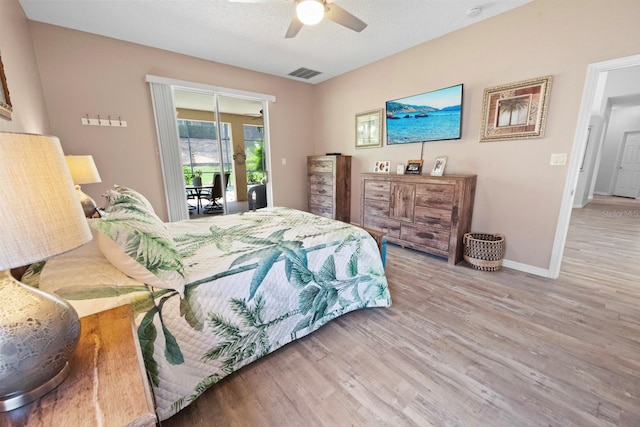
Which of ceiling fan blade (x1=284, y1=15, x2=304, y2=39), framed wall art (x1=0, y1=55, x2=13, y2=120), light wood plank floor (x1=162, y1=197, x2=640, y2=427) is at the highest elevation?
ceiling fan blade (x1=284, y1=15, x2=304, y2=39)

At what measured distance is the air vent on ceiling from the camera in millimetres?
4367

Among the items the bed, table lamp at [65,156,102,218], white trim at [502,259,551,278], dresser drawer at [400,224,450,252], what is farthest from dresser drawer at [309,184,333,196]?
table lamp at [65,156,102,218]

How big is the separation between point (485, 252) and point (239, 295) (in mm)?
2702

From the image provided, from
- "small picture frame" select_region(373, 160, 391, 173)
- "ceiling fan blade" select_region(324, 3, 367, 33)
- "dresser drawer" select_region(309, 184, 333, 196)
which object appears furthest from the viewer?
"dresser drawer" select_region(309, 184, 333, 196)

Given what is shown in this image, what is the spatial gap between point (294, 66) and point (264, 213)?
2.73 m

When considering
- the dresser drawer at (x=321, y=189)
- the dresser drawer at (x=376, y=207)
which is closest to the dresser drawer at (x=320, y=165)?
the dresser drawer at (x=321, y=189)

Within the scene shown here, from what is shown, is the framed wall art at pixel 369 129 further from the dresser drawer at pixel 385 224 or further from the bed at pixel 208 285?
the bed at pixel 208 285

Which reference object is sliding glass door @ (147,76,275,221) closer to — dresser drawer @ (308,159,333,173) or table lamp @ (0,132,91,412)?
dresser drawer @ (308,159,333,173)

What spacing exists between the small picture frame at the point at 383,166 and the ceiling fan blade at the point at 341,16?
2024mm

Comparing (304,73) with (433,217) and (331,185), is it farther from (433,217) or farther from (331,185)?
(433,217)

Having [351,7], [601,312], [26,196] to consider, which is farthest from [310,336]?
[351,7]

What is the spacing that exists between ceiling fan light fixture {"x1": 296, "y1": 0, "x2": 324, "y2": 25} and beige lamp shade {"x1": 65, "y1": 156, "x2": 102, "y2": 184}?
2.50 metres

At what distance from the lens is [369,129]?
428 cm

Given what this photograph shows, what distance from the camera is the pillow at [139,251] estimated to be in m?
1.20
